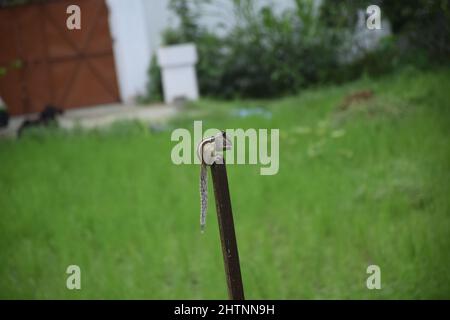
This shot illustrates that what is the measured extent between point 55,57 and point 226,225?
7.44 m

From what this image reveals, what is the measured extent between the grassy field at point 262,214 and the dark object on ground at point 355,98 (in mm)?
144

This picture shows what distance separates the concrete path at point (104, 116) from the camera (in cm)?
643

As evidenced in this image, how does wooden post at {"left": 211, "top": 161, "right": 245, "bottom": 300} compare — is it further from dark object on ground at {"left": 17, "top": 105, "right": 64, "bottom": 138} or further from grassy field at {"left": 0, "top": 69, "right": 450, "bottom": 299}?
dark object on ground at {"left": 17, "top": 105, "right": 64, "bottom": 138}

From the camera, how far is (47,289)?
2.80m

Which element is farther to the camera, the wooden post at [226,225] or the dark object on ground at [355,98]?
the dark object on ground at [355,98]

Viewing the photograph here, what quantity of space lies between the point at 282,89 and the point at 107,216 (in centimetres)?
485

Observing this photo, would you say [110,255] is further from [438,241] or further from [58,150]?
[58,150]

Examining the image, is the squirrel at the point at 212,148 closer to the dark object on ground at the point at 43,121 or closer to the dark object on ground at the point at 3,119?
the dark object on ground at the point at 43,121

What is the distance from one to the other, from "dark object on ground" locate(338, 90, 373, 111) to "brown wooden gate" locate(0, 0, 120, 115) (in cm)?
407

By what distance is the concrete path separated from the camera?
643 centimetres

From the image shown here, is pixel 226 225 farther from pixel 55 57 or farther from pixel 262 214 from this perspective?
pixel 55 57

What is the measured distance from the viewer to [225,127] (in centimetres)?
514

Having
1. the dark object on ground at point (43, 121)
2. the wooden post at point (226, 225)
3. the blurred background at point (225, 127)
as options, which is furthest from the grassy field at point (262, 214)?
the wooden post at point (226, 225)
